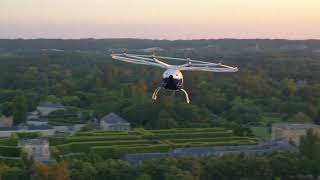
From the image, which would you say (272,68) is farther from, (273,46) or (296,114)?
(273,46)

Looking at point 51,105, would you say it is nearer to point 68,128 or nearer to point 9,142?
point 68,128

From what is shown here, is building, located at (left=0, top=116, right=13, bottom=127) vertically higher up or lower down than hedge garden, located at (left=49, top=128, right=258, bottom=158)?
lower down

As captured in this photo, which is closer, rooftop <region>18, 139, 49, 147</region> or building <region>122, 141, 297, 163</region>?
building <region>122, 141, 297, 163</region>

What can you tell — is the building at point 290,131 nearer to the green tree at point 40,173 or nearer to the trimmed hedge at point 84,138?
the trimmed hedge at point 84,138

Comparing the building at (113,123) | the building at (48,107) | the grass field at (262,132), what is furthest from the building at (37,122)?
the grass field at (262,132)

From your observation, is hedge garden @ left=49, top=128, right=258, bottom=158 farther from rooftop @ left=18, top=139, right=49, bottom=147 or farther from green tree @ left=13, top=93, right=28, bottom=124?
green tree @ left=13, top=93, right=28, bottom=124

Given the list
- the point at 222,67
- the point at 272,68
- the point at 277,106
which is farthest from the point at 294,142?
the point at 272,68

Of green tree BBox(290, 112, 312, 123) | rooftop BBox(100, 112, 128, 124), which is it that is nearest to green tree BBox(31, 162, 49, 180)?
rooftop BBox(100, 112, 128, 124)

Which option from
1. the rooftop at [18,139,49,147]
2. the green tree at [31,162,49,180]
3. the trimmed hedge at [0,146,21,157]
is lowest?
the trimmed hedge at [0,146,21,157]
